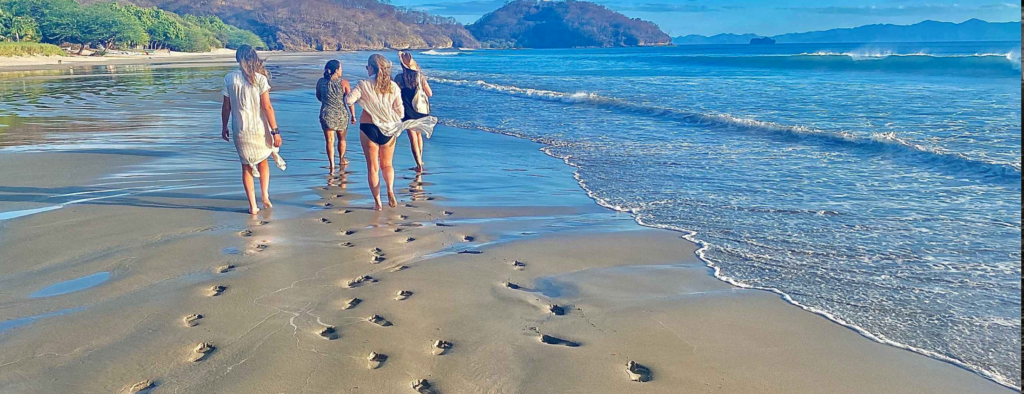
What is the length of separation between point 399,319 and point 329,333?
0.39 metres

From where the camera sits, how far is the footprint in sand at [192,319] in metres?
3.59

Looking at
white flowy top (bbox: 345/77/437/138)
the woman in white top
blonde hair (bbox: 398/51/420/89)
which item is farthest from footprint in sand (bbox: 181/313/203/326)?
blonde hair (bbox: 398/51/420/89)

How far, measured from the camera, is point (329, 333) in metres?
3.47

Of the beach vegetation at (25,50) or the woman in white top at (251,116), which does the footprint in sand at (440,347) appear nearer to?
the woman in white top at (251,116)

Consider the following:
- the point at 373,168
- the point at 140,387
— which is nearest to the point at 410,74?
the point at 373,168

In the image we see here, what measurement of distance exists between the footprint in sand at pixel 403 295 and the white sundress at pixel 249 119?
9.16 ft

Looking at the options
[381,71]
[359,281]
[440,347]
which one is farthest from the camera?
[381,71]

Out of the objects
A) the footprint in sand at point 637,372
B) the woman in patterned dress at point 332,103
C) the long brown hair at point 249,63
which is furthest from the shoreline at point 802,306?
the woman in patterned dress at point 332,103

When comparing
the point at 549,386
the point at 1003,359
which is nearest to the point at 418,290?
the point at 549,386

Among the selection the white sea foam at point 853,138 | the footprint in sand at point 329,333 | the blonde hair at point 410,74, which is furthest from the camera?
the white sea foam at point 853,138

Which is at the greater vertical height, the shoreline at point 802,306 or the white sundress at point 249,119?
the white sundress at point 249,119

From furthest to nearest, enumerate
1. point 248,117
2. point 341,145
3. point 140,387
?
point 341,145
point 248,117
point 140,387

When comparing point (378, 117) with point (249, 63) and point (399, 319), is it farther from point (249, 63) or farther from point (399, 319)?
point (399, 319)

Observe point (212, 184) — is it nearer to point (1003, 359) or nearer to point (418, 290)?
point (418, 290)
